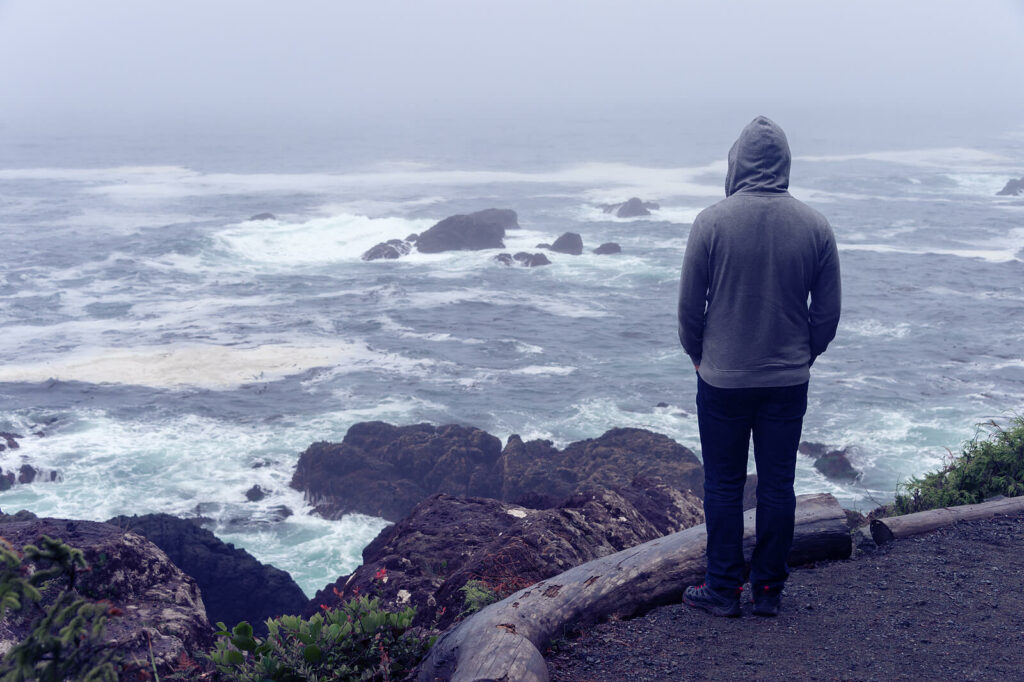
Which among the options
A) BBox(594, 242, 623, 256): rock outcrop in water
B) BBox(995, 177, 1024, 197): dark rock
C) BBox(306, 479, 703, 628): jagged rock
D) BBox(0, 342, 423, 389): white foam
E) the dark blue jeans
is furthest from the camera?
BBox(995, 177, 1024, 197): dark rock

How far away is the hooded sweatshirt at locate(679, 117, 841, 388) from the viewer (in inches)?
159

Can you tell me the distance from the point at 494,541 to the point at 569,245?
1419 inches

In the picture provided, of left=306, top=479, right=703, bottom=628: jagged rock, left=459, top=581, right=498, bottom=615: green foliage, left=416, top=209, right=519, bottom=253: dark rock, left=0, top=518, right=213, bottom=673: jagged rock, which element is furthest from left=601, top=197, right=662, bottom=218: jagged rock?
left=459, top=581, right=498, bottom=615: green foliage

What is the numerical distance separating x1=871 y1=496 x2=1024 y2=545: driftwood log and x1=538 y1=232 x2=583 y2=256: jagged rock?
118 feet

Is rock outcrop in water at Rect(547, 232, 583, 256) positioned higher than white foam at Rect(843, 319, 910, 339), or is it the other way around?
rock outcrop in water at Rect(547, 232, 583, 256)

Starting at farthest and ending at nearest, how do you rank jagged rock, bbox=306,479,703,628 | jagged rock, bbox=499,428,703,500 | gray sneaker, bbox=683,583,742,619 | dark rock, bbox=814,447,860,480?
dark rock, bbox=814,447,860,480
jagged rock, bbox=499,428,703,500
jagged rock, bbox=306,479,703,628
gray sneaker, bbox=683,583,742,619

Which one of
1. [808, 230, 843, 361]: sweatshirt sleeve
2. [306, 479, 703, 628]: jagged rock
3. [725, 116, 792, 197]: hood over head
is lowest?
[306, 479, 703, 628]: jagged rock

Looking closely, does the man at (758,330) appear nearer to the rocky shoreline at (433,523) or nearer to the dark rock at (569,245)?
the rocky shoreline at (433,523)

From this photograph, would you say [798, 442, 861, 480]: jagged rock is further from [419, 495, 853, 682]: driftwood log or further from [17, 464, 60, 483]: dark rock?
[17, 464, 60, 483]: dark rock

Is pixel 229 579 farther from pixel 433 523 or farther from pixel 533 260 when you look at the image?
pixel 533 260

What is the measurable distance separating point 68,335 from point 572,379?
1565 centimetres

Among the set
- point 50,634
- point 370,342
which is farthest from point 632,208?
point 50,634

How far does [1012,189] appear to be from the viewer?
59.2 metres

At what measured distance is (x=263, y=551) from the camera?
15570 mm
